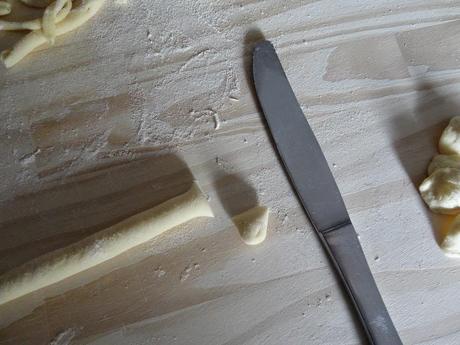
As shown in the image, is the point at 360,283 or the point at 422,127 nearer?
the point at 360,283

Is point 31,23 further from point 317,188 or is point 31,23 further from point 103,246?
point 317,188

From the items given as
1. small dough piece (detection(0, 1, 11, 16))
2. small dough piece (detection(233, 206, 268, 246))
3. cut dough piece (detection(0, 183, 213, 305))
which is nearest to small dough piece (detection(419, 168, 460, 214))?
small dough piece (detection(233, 206, 268, 246))

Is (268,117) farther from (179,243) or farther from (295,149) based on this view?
(179,243)

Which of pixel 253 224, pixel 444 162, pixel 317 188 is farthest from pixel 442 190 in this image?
pixel 253 224

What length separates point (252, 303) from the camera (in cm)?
91

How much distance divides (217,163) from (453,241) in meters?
0.44

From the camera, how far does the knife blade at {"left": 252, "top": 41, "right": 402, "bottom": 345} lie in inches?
35.5

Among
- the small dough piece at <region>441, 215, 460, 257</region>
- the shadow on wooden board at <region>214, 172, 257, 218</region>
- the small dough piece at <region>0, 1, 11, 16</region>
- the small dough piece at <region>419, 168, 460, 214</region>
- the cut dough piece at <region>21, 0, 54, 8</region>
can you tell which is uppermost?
the small dough piece at <region>0, 1, 11, 16</region>

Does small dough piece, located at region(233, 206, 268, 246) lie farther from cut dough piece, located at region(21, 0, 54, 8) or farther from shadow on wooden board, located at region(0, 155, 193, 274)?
cut dough piece, located at region(21, 0, 54, 8)

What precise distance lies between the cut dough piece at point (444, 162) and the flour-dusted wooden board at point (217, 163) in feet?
0.08

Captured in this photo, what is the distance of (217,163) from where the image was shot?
96 cm

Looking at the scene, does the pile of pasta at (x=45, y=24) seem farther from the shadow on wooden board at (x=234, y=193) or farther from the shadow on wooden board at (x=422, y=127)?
the shadow on wooden board at (x=422, y=127)

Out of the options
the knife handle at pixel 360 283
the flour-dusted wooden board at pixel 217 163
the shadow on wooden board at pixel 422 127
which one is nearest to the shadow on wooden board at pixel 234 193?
the flour-dusted wooden board at pixel 217 163

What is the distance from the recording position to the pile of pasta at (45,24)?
3.10ft
